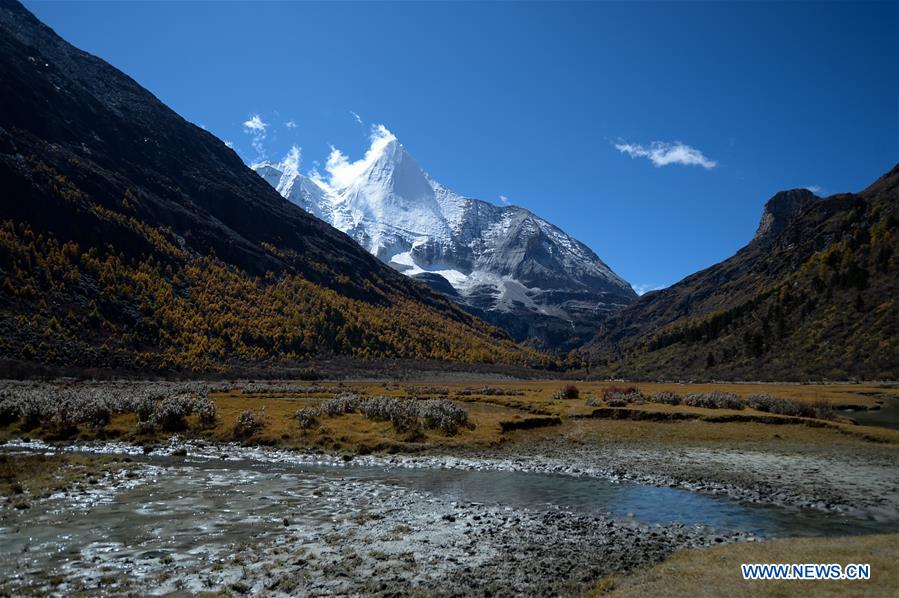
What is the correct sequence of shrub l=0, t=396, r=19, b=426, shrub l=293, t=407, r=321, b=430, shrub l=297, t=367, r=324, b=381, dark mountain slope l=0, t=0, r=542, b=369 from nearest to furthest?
shrub l=293, t=407, r=321, b=430
shrub l=0, t=396, r=19, b=426
dark mountain slope l=0, t=0, r=542, b=369
shrub l=297, t=367, r=324, b=381

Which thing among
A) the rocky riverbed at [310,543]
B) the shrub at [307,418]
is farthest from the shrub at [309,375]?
the rocky riverbed at [310,543]

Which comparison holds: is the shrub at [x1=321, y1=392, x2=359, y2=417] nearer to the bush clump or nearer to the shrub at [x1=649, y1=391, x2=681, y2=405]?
the shrub at [x1=649, y1=391, x2=681, y2=405]

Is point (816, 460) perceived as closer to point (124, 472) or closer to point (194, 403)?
point (124, 472)

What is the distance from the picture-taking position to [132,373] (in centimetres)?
10894

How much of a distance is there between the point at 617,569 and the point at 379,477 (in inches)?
729

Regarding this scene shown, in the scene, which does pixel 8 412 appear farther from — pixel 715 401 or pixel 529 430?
pixel 715 401

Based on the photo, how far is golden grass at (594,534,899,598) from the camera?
13430 mm

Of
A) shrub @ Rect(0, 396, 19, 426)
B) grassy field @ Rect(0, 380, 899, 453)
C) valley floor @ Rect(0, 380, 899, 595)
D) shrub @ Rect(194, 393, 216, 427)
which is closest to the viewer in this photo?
valley floor @ Rect(0, 380, 899, 595)

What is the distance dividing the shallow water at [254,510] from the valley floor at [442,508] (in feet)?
0.43

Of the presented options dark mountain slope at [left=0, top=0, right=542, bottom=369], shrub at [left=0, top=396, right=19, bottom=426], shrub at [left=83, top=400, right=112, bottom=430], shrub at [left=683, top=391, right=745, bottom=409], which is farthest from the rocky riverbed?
dark mountain slope at [left=0, top=0, right=542, bottom=369]

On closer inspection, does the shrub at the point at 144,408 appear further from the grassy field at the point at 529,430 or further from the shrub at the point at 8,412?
the shrub at the point at 8,412

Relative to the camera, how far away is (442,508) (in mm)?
24484

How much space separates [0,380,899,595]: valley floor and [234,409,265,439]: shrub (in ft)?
2.33

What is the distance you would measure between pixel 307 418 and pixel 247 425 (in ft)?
17.6
